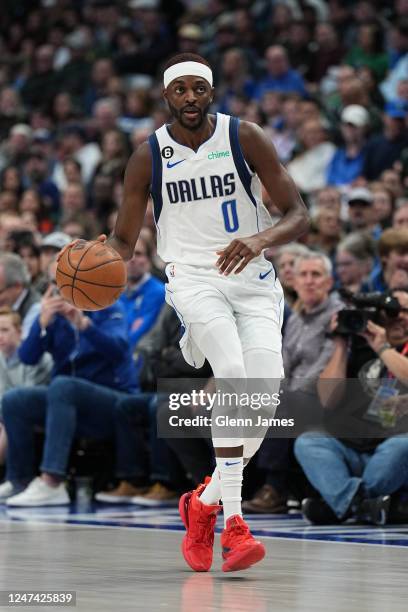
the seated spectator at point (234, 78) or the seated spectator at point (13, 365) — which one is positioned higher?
the seated spectator at point (234, 78)

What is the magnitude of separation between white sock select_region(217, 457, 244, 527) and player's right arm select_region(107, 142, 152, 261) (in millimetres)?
1186

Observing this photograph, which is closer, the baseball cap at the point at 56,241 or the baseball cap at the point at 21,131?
the baseball cap at the point at 56,241

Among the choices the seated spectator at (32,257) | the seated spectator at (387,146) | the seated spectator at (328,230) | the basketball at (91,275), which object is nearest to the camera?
the basketball at (91,275)

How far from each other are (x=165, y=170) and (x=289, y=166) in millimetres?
8295

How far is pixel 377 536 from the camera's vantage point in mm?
7770

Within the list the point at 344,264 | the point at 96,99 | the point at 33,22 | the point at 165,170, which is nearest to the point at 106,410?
the point at 344,264

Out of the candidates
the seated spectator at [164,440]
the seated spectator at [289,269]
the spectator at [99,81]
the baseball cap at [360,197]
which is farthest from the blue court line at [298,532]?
the spectator at [99,81]

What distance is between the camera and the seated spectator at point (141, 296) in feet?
36.2

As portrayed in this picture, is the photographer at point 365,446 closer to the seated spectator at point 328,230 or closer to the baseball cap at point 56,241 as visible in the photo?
the seated spectator at point 328,230

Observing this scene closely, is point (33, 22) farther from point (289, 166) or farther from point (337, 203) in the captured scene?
point (337, 203)

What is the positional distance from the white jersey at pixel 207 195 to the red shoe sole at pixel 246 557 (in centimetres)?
140

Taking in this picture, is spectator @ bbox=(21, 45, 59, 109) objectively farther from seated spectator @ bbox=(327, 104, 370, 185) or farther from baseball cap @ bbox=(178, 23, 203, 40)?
seated spectator @ bbox=(327, 104, 370, 185)

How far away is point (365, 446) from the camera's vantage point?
859 centimetres

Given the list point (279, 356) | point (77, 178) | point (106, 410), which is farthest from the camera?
point (77, 178)
